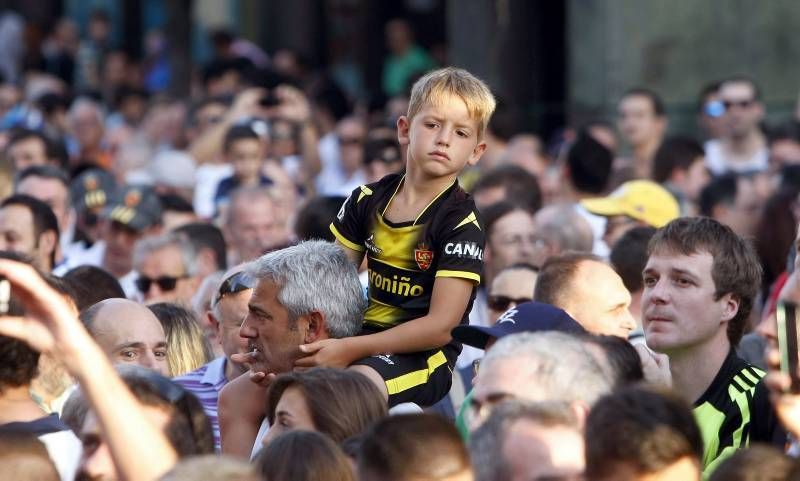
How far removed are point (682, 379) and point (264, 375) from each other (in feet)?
4.98

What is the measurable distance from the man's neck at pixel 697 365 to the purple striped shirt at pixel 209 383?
191 cm

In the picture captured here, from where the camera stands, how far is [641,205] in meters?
10.1

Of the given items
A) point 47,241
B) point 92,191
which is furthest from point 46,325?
point 92,191

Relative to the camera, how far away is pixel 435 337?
6.13 meters

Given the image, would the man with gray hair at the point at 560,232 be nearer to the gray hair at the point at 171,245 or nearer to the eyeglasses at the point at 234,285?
the gray hair at the point at 171,245

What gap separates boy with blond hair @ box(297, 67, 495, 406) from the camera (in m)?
6.14

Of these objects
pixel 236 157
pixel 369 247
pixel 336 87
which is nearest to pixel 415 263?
pixel 369 247

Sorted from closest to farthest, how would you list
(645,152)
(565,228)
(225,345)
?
(225,345) < (565,228) < (645,152)

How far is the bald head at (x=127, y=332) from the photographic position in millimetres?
6727

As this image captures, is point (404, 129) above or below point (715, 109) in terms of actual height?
above

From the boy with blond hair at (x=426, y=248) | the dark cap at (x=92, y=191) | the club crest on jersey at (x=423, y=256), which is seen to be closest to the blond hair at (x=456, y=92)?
the boy with blond hair at (x=426, y=248)

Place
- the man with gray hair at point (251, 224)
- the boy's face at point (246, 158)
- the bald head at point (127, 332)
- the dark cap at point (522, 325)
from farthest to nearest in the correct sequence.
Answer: the boy's face at point (246, 158) < the man with gray hair at point (251, 224) < the bald head at point (127, 332) < the dark cap at point (522, 325)

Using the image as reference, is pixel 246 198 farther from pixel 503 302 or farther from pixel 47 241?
pixel 503 302

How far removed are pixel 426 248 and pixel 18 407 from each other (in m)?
1.63
